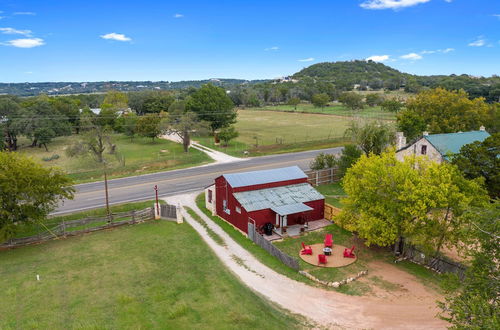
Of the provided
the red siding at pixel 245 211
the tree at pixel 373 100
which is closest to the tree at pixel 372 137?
the red siding at pixel 245 211

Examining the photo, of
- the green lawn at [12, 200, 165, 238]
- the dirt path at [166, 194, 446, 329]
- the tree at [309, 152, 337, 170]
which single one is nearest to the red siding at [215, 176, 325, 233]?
the dirt path at [166, 194, 446, 329]

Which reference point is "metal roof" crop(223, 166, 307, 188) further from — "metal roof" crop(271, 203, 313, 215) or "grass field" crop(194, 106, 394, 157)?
"grass field" crop(194, 106, 394, 157)

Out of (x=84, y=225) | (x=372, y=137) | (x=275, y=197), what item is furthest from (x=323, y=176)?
(x=84, y=225)

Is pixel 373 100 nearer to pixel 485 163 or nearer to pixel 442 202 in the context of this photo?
pixel 485 163

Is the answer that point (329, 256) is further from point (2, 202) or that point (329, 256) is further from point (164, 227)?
point (2, 202)

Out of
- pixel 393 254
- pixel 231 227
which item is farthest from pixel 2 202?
pixel 393 254

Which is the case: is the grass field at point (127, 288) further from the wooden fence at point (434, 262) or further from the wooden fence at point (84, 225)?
the wooden fence at point (434, 262)
